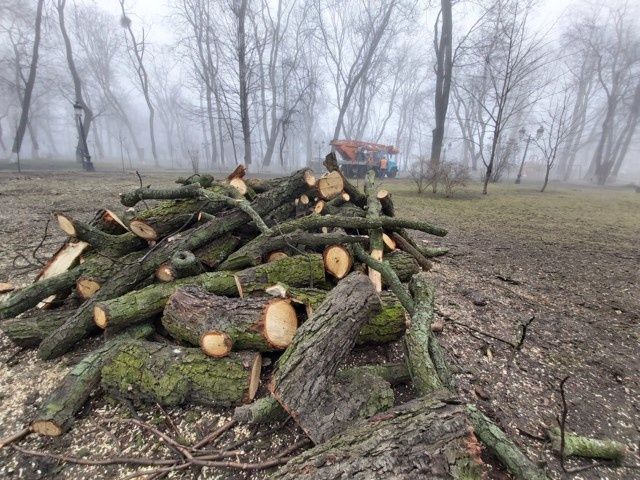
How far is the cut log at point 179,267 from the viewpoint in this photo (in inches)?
104

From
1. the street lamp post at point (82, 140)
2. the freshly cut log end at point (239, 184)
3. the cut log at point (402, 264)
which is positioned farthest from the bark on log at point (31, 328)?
the street lamp post at point (82, 140)

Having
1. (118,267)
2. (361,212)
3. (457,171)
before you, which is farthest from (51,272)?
(457,171)

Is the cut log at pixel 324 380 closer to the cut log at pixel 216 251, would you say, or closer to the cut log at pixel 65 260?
the cut log at pixel 216 251

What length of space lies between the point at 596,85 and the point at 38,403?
4358 centimetres

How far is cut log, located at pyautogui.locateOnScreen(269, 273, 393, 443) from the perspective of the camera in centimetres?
159

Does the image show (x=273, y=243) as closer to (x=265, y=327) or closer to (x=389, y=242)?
(x=265, y=327)

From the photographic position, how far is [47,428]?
1.77 metres

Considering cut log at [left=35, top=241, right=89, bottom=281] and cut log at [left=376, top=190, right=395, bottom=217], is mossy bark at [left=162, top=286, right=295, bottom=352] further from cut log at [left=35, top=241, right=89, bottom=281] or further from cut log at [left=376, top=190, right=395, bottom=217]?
cut log at [left=376, top=190, right=395, bottom=217]

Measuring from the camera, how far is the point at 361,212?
3.86 m

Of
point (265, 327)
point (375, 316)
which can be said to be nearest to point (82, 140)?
point (265, 327)

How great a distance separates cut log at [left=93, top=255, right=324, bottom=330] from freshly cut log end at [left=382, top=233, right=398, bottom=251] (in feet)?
3.39

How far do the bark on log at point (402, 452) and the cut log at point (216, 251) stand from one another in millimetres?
2120

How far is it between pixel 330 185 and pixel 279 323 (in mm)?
2131

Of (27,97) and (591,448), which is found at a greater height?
(27,97)
